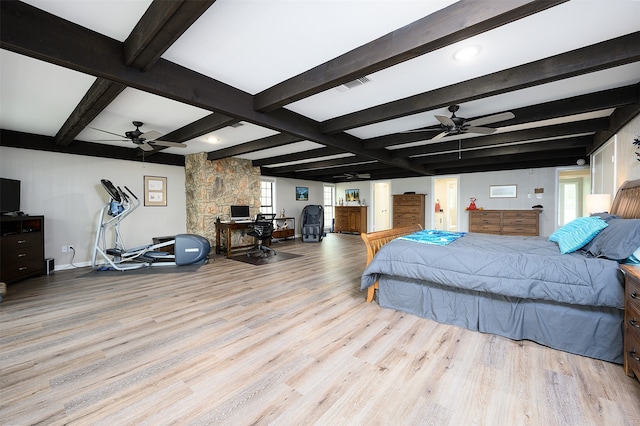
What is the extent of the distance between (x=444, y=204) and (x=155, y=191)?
31.7 feet

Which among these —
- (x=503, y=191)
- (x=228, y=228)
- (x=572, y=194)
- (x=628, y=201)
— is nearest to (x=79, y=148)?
(x=228, y=228)

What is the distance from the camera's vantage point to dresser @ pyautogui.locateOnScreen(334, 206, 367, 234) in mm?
10289

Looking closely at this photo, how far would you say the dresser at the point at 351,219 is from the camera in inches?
405

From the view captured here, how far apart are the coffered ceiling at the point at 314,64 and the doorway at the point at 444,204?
210 inches

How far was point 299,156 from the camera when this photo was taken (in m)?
6.28

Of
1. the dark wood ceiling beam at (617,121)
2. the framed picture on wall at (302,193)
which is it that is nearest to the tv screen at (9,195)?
the framed picture on wall at (302,193)

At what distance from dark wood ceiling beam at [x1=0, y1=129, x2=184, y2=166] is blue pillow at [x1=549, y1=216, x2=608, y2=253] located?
7.15m

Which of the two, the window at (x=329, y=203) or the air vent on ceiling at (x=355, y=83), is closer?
the air vent on ceiling at (x=355, y=83)

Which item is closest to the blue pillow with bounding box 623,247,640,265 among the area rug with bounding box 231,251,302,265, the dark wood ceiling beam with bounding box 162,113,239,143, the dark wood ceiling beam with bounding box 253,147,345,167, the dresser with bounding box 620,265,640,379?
the dresser with bounding box 620,265,640,379

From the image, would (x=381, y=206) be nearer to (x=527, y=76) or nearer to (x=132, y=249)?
(x=132, y=249)

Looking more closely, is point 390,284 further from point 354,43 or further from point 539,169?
point 539,169

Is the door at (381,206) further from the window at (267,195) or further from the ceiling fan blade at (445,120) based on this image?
the ceiling fan blade at (445,120)

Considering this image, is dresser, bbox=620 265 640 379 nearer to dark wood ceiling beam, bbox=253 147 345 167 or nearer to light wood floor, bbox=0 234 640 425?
light wood floor, bbox=0 234 640 425

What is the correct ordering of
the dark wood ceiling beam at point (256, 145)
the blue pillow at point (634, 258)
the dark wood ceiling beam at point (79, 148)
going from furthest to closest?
the dark wood ceiling beam at point (256, 145) < the dark wood ceiling beam at point (79, 148) < the blue pillow at point (634, 258)
